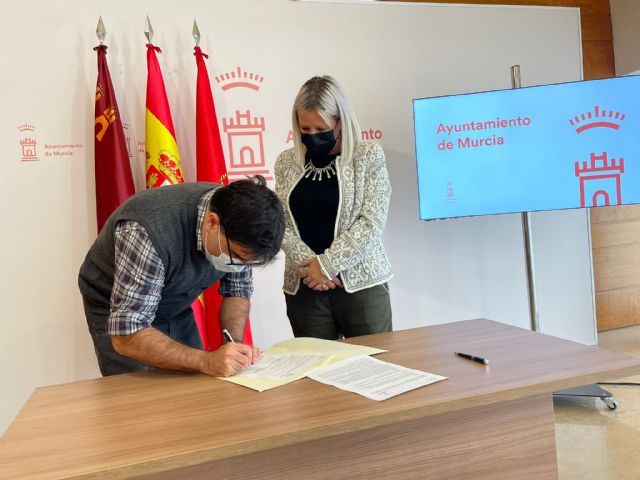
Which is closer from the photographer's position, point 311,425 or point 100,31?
point 311,425

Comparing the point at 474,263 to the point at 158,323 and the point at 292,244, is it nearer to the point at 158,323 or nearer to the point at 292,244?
the point at 292,244

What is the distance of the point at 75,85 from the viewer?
2.75 meters

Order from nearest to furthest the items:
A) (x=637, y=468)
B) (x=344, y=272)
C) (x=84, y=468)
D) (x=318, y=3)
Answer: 1. (x=84, y=468)
2. (x=344, y=272)
3. (x=637, y=468)
4. (x=318, y=3)

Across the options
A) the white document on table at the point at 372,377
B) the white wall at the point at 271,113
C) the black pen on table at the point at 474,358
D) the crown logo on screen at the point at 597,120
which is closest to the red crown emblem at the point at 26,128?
the white wall at the point at 271,113

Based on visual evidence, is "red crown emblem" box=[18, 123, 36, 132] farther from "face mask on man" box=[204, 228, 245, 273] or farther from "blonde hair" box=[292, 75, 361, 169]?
"face mask on man" box=[204, 228, 245, 273]

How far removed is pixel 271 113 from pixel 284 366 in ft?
6.37

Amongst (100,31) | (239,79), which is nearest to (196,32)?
(239,79)

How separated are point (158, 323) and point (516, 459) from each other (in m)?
0.99

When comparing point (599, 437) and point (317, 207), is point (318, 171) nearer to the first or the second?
point (317, 207)

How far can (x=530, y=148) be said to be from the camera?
295cm

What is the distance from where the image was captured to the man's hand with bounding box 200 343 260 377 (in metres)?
1.36

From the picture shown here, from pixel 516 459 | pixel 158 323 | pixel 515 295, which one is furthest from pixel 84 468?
pixel 515 295

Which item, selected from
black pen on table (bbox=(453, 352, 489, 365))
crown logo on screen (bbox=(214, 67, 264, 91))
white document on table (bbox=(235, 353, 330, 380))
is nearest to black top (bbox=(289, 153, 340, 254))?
white document on table (bbox=(235, 353, 330, 380))

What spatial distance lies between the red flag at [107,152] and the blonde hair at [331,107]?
3.37 ft
